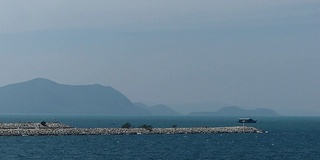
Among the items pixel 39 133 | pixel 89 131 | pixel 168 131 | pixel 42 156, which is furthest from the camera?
pixel 168 131

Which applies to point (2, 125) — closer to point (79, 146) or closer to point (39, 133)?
point (39, 133)

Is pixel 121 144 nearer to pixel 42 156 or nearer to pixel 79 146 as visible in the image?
pixel 79 146

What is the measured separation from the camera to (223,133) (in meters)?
142

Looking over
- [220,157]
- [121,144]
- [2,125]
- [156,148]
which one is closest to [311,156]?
[220,157]

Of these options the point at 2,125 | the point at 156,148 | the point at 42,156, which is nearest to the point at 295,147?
the point at 156,148

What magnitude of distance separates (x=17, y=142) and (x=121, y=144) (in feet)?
57.2

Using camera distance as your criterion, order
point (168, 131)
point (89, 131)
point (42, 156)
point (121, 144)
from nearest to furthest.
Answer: point (42, 156), point (121, 144), point (89, 131), point (168, 131)

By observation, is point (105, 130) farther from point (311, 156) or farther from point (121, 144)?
point (311, 156)

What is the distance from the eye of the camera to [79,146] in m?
94.5

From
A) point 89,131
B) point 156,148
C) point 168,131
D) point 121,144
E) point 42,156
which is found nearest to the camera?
point 42,156

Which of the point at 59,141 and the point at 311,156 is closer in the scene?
the point at 311,156

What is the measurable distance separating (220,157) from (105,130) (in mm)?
55875

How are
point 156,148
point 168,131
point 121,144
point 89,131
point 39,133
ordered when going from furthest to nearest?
point 168,131, point 89,131, point 39,133, point 121,144, point 156,148

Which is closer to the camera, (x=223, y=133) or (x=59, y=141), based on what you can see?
(x=59, y=141)
